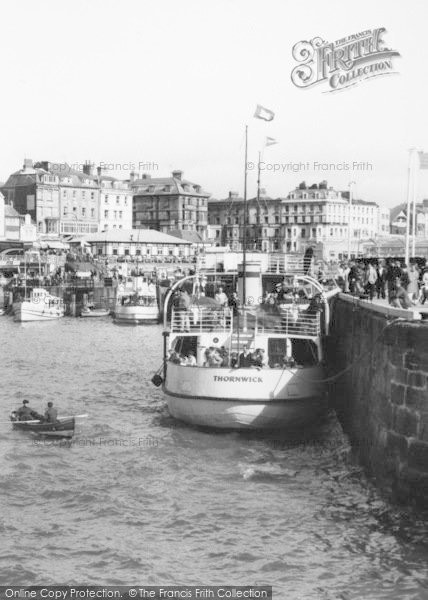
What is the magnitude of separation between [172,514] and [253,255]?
21.6m

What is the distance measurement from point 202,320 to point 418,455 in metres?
13.0

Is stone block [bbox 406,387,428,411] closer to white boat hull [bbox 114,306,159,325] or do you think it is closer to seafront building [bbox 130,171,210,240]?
white boat hull [bbox 114,306,159,325]

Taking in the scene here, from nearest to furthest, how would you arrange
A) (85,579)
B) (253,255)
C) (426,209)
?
1. (85,579)
2. (253,255)
3. (426,209)

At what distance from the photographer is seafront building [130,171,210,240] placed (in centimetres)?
16312

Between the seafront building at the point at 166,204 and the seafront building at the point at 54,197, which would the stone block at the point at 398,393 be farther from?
the seafront building at the point at 166,204

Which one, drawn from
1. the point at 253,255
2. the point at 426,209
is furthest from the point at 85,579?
the point at 426,209

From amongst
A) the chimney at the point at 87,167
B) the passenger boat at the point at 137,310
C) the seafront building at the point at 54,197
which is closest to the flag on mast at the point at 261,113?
the passenger boat at the point at 137,310

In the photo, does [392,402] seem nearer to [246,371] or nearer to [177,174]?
[246,371]

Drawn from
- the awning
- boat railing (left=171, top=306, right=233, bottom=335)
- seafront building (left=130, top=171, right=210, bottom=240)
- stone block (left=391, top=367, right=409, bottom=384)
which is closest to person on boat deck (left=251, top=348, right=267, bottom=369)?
boat railing (left=171, top=306, right=233, bottom=335)

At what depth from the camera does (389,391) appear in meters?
21.0

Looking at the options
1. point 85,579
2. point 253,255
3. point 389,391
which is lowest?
point 85,579

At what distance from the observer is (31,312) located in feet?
251

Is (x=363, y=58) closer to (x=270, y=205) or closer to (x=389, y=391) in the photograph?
(x=389, y=391)

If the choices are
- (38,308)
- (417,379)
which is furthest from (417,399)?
(38,308)
